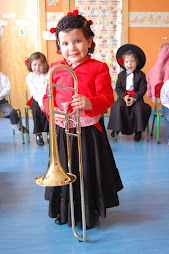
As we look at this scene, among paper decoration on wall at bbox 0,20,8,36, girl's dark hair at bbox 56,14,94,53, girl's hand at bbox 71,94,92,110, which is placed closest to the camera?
girl's hand at bbox 71,94,92,110

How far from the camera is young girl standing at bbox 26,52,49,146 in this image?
152 inches

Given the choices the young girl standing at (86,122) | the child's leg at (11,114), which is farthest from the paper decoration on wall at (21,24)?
the young girl standing at (86,122)

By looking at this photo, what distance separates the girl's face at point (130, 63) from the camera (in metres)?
4.09

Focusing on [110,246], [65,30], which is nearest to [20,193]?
[110,246]

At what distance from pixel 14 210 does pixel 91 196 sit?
2.15ft

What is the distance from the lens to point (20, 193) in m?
2.34

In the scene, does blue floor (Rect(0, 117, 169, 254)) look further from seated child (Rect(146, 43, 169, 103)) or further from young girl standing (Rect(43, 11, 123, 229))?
seated child (Rect(146, 43, 169, 103))

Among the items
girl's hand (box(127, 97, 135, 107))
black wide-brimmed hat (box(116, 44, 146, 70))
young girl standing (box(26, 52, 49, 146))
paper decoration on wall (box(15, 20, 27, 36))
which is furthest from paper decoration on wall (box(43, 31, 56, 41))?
girl's hand (box(127, 97, 135, 107))

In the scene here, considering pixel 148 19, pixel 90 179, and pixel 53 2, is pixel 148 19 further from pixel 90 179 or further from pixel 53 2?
pixel 90 179

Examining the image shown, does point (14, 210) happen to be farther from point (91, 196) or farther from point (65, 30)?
point (65, 30)

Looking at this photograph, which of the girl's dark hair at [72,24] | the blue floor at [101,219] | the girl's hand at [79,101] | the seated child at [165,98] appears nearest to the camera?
the girl's hand at [79,101]

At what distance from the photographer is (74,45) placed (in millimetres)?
1553

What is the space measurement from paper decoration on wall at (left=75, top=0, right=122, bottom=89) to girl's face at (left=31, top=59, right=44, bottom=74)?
212cm

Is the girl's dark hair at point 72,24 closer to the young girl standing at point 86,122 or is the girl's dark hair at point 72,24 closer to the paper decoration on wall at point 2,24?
the young girl standing at point 86,122
